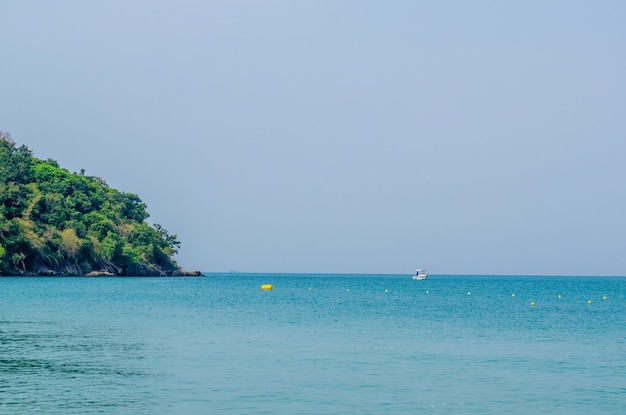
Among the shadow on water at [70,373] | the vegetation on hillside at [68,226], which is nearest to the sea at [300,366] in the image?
the shadow on water at [70,373]

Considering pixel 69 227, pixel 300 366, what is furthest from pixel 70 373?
pixel 69 227

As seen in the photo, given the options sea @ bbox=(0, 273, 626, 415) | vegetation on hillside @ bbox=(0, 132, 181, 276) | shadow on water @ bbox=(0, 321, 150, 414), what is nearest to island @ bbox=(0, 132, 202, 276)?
vegetation on hillside @ bbox=(0, 132, 181, 276)

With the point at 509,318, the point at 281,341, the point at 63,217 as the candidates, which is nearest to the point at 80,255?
the point at 63,217

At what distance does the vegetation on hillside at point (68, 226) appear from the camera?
129875 mm

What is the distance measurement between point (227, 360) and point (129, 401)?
8634 mm

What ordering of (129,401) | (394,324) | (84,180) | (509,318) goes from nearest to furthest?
(129,401)
(394,324)
(509,318)
(84,180)

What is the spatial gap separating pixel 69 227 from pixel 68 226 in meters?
0.39

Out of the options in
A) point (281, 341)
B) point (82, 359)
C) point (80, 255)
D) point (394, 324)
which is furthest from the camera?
point (80, 255)

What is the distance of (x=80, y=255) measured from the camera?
145125 mm

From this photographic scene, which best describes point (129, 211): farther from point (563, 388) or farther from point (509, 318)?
point (563, 388)

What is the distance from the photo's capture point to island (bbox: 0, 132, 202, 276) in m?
130

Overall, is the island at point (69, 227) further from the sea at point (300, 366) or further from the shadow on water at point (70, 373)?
the shadow on water at point (70, 373)

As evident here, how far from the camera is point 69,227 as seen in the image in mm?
144750

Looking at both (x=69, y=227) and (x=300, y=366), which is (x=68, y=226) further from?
(x=300, y=366)
